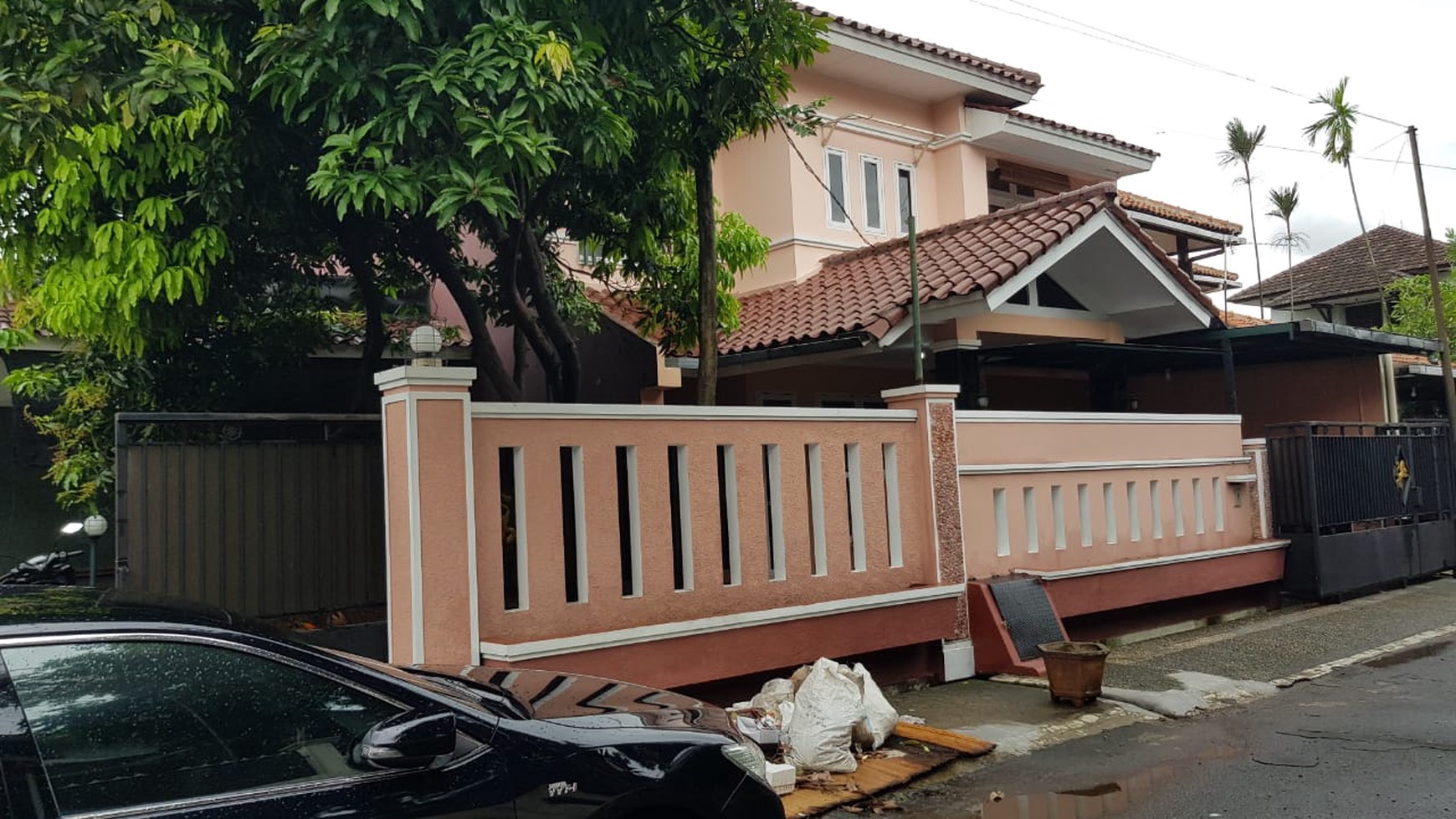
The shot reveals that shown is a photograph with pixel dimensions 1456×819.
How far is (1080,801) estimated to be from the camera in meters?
5.51

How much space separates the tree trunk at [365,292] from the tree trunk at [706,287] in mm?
2469

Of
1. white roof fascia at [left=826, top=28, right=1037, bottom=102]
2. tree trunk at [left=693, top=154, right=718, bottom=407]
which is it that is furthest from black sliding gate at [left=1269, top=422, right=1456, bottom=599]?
tree trunk at [left=693, top=154, right=718, bottom=407]

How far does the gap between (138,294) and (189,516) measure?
1.40 m

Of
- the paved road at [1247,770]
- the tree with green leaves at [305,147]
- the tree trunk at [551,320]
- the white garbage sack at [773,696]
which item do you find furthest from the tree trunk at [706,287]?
the paved road at [1247,770]

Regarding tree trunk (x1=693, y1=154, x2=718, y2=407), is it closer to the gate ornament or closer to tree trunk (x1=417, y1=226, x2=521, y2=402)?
tree trunk (x1=417, y1=226, x2=521, y2=402)

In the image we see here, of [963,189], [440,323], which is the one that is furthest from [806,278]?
[440,323]

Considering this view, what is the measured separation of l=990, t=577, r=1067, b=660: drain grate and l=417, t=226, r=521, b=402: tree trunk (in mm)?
4097

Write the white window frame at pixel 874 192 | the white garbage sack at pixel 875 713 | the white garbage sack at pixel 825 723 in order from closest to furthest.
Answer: the white garbage sack at pixel 825 723 < the white garbage sack at pixel 875 713 < the white window frame at pixel 874 192

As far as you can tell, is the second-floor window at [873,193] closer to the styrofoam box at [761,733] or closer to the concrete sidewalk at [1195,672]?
the concrete sidewalk at [1195,672]

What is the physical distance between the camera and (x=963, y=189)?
15.0 m

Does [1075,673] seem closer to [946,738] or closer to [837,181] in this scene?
[946,738]

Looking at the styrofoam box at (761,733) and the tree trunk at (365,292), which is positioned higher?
the tree trunk at (365,292)

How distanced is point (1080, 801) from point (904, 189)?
10.7m

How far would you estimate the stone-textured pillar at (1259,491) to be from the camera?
11500 mm
